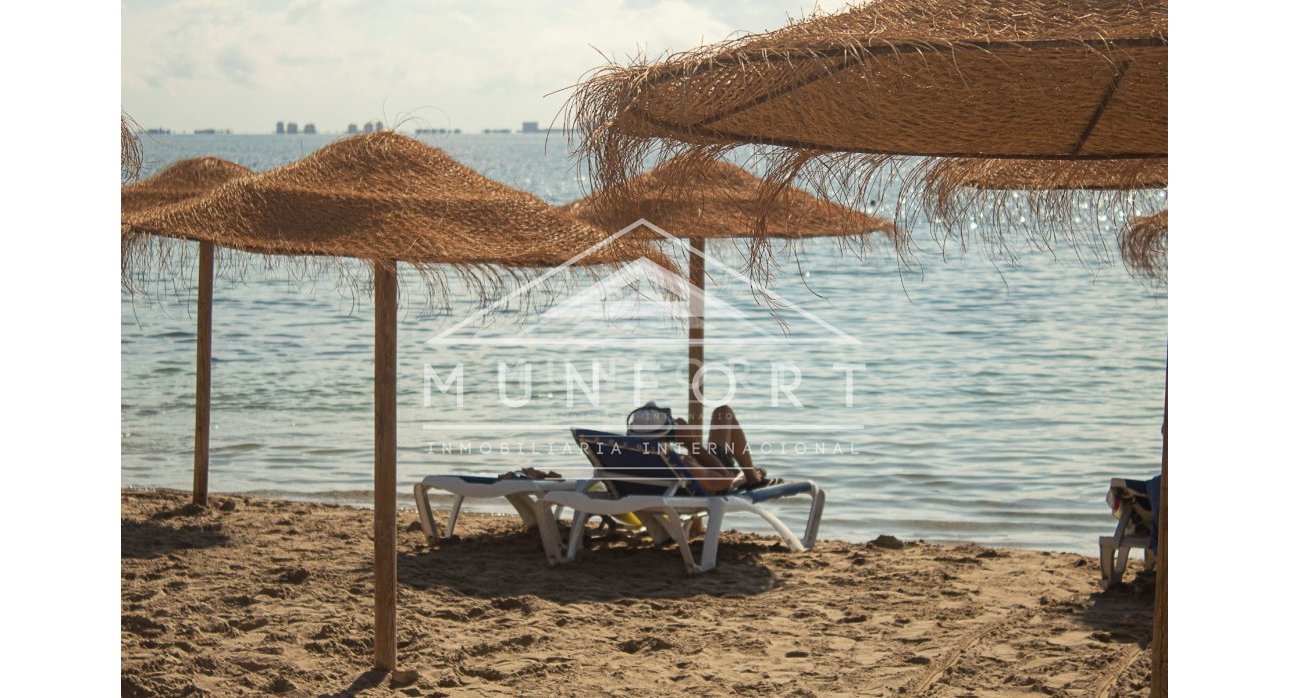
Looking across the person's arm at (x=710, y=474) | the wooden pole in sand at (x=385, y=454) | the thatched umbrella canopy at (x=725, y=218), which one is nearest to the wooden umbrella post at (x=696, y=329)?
the thatched umbrella canopy at (x=725, y=218)

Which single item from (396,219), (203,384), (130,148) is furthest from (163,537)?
(396,219)

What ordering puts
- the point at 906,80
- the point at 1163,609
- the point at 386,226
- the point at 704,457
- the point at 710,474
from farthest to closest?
the point at 704,457 → the point at 710,474 → the point at 386,226 → the point at 1163,609 → the point at 906,80

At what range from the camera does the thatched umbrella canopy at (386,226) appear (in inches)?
188

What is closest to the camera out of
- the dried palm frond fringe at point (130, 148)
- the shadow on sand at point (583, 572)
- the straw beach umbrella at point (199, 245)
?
the dried palm frond fringe at point (130, 148)

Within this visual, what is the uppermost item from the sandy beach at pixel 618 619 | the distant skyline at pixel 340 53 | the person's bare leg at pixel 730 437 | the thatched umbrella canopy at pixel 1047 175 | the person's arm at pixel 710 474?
the distant skyline at pixel 340 53

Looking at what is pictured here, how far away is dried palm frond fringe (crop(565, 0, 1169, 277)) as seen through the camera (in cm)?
278

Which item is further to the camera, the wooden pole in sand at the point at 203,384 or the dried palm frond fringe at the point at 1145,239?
the wooden pole in sand at the point at 203,384

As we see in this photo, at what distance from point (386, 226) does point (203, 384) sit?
4.04 metres

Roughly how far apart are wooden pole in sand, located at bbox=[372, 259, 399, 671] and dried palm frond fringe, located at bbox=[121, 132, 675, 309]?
6.2 inches

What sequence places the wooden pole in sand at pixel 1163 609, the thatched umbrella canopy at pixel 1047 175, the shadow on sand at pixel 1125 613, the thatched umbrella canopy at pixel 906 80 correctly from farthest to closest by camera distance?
the shadow on sand at pixel 1125 613 < the thatched umbrella canopy at pixel 1047 175 < the wooden pole in sand at pixel 1163 609 < the thatched umbrella canopy at pixel 906 80

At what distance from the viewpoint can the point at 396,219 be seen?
4965 millimetres

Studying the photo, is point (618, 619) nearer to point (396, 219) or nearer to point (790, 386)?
point (396, 219)

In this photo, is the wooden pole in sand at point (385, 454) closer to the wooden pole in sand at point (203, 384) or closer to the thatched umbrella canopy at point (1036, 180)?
the thatched umbrella canopy at point (1036, 180)
